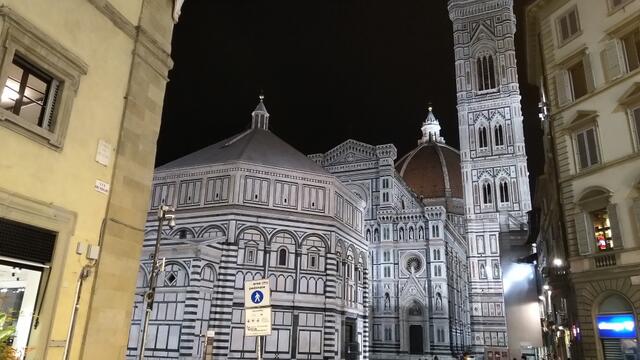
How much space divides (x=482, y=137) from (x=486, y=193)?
23.4 feet

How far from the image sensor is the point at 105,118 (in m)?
8.80

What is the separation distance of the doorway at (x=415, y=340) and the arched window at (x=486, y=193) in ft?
61.9

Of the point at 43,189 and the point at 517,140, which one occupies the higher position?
the point at 517,140

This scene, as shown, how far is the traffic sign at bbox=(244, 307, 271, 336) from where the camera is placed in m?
7.23

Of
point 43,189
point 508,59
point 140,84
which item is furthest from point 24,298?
point 508,59

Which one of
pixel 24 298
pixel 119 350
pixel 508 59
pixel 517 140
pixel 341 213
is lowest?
pixel 119 350

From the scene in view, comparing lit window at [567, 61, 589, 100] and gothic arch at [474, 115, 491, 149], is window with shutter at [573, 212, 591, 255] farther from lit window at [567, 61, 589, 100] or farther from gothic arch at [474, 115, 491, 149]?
gothic arch at [474, 115, 491, 149]

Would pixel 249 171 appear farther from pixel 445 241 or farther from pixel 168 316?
pixel 445 241

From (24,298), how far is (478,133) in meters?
58.9

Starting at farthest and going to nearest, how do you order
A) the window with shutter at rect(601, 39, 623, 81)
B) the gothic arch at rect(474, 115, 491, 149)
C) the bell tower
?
1. the gothic arch at rect(474, 115, 491, 149)
2. the bell tower
3. the window with shutter at rect(601, 39, 623, 81)

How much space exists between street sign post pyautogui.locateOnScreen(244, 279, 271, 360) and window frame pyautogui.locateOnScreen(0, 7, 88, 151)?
3.85 meters

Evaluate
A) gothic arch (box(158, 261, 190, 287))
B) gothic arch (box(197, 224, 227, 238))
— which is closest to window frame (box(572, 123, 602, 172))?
gothic arch (box(197, 224, 227, 238))

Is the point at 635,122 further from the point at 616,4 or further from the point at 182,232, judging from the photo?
the point at 182,232

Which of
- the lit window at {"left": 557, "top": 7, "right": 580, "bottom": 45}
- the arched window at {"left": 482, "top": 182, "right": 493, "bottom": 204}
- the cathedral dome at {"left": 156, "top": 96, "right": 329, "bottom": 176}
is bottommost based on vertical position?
the lit window at {"left": 557, "top": 7, "right": 580, "bottom": 45}
